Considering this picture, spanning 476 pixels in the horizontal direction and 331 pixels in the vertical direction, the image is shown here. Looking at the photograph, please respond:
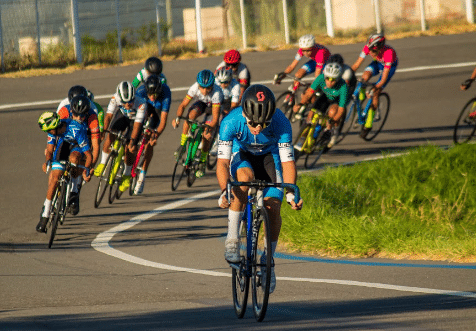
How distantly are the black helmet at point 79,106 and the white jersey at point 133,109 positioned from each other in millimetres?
1721

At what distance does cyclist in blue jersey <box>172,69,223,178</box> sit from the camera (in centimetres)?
1379

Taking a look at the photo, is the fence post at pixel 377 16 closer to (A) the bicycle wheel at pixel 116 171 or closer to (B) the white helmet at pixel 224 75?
(B) the white helmet at pixel 224 75

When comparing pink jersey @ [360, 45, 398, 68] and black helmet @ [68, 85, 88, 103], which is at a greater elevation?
pink jersey @ [360, 45, 398, 68]

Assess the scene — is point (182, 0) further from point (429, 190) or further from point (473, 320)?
point (473, 320)

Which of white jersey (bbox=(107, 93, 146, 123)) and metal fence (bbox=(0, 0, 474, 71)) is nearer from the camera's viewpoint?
white jersey (bbox=(107, 93, 146, 123))

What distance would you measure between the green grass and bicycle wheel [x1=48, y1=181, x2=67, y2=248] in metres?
2.82

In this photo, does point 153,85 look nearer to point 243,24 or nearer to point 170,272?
point 170,272

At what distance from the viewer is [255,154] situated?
752 centimetres

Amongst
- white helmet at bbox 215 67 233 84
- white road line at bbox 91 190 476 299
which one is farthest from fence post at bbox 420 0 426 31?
white road line at bbox 91 190 476 299

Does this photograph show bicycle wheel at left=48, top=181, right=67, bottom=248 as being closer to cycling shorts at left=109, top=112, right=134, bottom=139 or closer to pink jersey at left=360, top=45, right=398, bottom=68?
cycling shorts at left=109, top=112, right=134, bottom=139

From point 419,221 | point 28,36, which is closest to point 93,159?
point 419,221

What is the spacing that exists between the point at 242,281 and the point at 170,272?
2491 mm

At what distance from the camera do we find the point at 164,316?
6941 mm

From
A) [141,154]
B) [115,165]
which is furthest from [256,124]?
[141,154]
